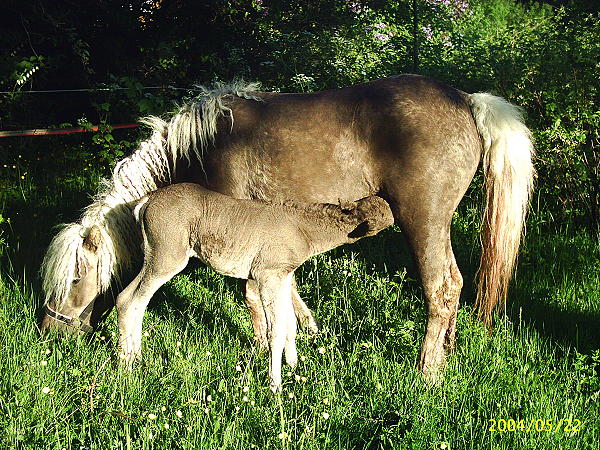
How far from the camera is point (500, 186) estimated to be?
15.8 feet

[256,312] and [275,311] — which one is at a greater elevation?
[275,311]

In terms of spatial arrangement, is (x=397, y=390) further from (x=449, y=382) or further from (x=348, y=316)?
(x=348, y=316)

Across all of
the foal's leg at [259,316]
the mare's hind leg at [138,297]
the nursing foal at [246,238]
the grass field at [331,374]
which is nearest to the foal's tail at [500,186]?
the grass field at [331,374]

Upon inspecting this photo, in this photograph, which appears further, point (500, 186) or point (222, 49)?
point (222, 49)

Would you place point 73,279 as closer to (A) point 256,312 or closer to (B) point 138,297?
(B) point 138,297

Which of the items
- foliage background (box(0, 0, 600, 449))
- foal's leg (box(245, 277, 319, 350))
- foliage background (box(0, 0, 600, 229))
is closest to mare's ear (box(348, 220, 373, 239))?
foliage background (box(0, 0, 600, 449))

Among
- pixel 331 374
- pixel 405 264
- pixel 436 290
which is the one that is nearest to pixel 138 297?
pixel 331 374

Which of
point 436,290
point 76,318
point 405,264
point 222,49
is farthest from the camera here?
point 222,49

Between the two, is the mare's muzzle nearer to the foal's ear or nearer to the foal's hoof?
the foal's ear

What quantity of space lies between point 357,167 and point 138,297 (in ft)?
5.66

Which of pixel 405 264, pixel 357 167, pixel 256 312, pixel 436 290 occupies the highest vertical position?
pixel 357 167

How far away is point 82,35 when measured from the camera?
10.4 meters

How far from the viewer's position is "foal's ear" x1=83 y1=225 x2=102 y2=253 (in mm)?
4855

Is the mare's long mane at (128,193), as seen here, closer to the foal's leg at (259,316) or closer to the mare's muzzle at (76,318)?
the mare's muzzle at (76,318)
